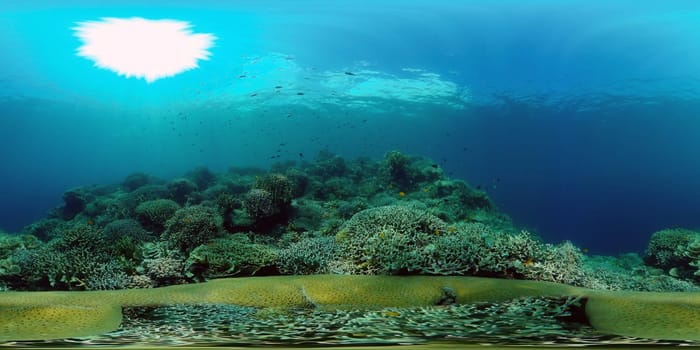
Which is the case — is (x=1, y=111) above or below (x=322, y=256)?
above

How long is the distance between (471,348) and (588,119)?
7347cm

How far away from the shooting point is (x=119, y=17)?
2338 cm

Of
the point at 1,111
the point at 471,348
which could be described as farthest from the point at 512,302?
the point at 1,111

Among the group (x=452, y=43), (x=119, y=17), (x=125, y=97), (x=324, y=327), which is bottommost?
(x=324, y=327)

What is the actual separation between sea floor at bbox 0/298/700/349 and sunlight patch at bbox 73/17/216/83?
24777mm

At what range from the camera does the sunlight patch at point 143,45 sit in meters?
25.4

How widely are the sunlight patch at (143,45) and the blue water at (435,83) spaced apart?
1013 mm

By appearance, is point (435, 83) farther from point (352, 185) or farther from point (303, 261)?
point (303, 261)

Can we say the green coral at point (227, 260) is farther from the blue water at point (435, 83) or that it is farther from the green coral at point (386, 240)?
the blue water at point (435, 83)

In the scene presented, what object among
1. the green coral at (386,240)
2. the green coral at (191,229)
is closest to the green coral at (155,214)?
the green coral at (191,229)

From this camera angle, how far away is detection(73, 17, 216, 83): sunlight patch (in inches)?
998

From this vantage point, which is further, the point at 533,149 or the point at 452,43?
the point at 533,149

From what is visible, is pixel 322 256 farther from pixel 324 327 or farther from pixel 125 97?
pixel 125 97

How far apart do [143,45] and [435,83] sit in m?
28.3
